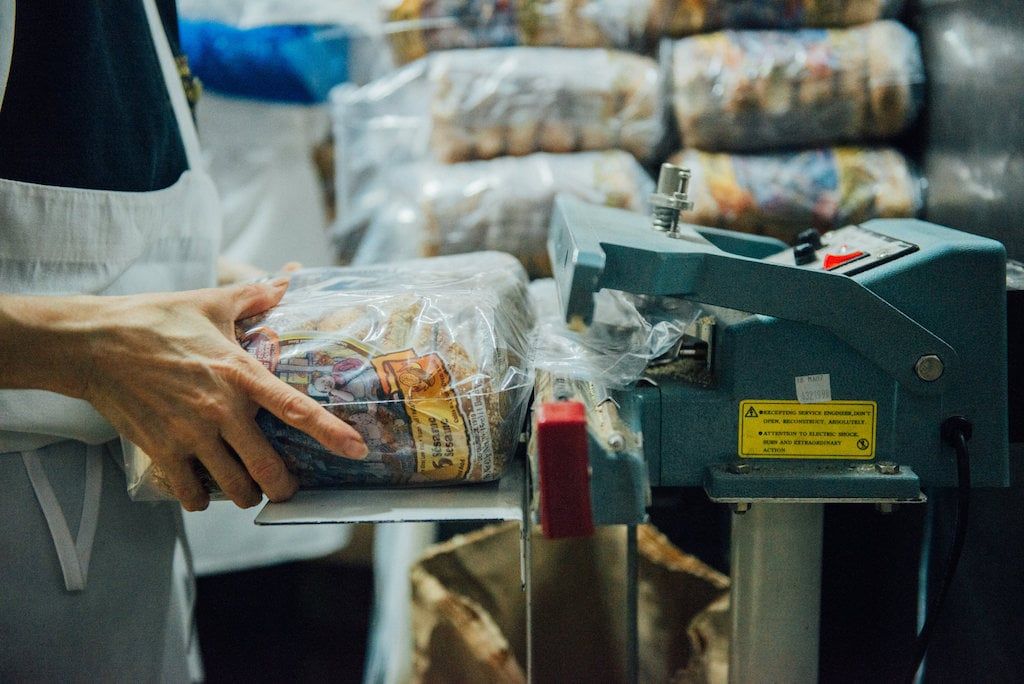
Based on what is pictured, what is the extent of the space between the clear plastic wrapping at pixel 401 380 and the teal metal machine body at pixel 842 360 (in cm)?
11

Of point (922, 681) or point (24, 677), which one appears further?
point (922, 681)

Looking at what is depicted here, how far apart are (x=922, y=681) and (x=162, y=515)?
1135 mm

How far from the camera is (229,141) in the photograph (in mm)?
1629

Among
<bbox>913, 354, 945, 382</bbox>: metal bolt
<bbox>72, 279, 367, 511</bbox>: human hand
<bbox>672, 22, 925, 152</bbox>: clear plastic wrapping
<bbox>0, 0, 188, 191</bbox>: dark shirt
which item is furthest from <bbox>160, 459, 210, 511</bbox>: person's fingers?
<bbox>672, 22, 925, 152</bbox>: clear plastic wrapping

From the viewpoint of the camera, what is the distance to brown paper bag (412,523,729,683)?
113 cm

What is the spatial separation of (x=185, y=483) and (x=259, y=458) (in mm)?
88

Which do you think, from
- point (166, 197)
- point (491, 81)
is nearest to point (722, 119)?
point (491, 81)

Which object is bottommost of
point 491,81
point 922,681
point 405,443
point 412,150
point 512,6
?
point 922,681

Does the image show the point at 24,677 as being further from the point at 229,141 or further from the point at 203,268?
the point at 229,141

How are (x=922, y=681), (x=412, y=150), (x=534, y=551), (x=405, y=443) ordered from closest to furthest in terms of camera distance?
(x=405, y=443), (x=922, y=681), (x=534, y=551), (x=412, y=150)

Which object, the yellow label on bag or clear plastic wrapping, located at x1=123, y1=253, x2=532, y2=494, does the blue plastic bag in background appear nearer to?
clear plastic wrapping, located at x1=123, y1=253, x2=532, y2=494

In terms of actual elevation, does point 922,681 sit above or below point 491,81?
below

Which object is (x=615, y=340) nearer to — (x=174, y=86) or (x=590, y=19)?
(x=174, y=86)

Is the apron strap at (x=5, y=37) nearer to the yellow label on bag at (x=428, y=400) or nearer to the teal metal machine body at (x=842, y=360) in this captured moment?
the yellow label on bag at (x=428, y=400)
